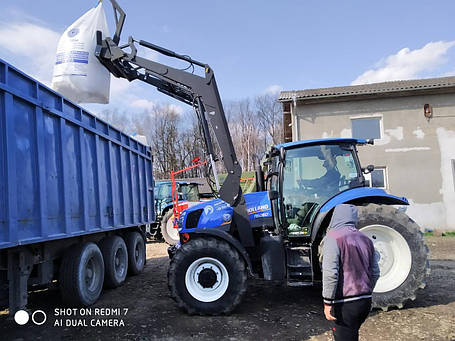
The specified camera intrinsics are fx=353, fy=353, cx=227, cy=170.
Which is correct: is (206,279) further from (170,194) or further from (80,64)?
(170,194)

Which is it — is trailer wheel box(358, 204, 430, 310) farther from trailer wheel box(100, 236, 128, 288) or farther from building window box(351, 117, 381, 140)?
building window box(351, 117, 381, 140)

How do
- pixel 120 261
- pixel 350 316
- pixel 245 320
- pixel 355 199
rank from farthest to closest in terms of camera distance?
1. pixel 120 261
2. pixel 355 199
3. pixel 245 320
4. pixel 350 316

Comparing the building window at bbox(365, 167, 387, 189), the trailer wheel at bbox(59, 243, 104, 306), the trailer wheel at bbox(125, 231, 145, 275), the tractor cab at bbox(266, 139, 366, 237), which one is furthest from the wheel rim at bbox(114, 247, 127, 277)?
the building window at bbox(365, 167, 387, 189)

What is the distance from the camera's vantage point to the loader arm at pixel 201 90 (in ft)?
16.9

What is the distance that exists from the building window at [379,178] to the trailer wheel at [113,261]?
969cm

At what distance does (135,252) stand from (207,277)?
342 centimetres

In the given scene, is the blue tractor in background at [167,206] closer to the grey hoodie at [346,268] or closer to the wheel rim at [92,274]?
the wheel rim at [92,274]

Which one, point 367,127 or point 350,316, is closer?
point 350,316

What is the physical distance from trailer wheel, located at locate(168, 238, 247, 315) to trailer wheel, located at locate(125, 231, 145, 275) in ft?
9.83

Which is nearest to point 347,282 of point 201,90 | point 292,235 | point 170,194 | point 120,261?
point 292,235

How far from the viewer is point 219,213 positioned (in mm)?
5195

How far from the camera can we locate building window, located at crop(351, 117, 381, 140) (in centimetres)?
1330

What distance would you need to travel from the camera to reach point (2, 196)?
3318mm

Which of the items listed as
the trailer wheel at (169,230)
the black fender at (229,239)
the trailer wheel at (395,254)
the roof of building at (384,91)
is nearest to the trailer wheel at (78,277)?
the black fender at (229,239)
